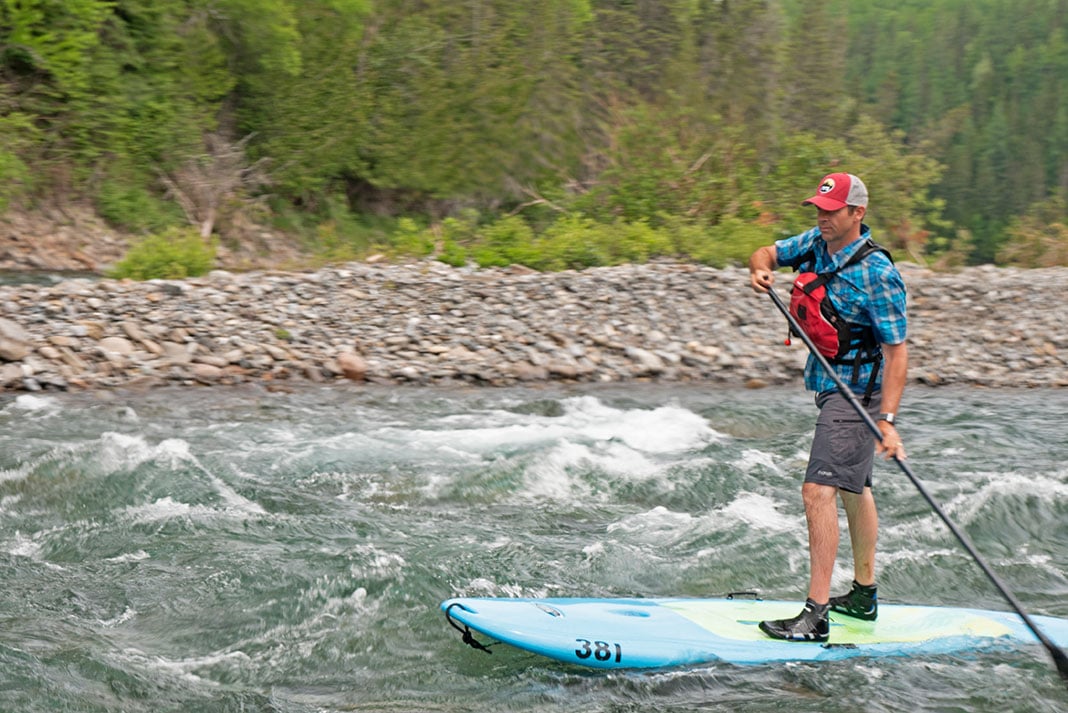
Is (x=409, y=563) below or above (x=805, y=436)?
above

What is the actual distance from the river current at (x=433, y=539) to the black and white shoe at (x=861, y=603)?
0.24m

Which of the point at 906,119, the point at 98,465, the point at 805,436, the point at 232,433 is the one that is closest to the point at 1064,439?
the point at 805,436

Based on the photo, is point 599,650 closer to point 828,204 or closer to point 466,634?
point 466,634

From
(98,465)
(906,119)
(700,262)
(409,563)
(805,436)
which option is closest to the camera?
(409,563)

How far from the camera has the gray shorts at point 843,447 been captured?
14.9 feet

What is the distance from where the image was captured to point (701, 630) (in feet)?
15.6

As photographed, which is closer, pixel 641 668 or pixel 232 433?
pixel 641 668

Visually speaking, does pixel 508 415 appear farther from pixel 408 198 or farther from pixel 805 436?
pixel 408 198

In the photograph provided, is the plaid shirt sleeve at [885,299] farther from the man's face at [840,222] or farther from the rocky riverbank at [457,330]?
the rocky riverbank at [457,330]

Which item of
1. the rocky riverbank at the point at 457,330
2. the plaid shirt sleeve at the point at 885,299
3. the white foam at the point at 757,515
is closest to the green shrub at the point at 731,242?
the rocky riverbank at the point at 457,330

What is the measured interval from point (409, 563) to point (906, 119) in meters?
63.3

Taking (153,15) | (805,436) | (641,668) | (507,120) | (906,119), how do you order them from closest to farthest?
(641,668) → (805,436) → (153,15) → (507,120) → (906,119)

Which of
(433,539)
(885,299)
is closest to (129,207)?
(433,539)

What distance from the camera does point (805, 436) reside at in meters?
9.20
